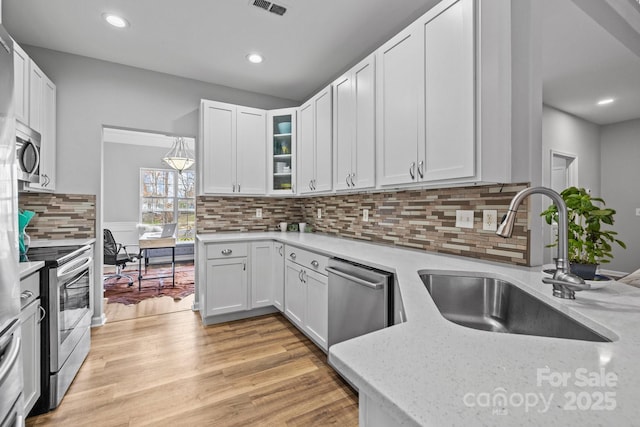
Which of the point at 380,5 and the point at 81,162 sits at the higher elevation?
the point at 380,5

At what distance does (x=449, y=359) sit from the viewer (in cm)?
58

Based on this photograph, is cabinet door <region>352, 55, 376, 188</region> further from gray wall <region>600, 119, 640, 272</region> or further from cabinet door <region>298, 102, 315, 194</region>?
gray wall <region>600, 119, 640, 272</region>

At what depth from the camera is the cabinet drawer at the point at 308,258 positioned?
90.3 inches

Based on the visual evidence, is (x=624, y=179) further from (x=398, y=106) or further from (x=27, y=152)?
(x=27, y=152)

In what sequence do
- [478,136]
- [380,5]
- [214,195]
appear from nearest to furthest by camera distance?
1. [478,136]
2. [380,5]
3. [214,195]

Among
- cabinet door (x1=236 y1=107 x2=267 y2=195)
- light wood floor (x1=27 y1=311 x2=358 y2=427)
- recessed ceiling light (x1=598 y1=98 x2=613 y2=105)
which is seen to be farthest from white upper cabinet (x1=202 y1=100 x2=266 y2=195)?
recessed ceiling light (x1=598 y1=98 x2=613 y2=105)

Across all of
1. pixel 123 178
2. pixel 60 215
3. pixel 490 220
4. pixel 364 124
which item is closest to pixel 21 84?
pixel 60 215

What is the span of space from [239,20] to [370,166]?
1596 millimetres

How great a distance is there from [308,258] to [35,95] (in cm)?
265

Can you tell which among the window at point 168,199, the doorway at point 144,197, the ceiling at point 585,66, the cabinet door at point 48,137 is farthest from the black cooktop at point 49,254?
the window at point 168,199

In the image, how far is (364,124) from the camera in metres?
2.32

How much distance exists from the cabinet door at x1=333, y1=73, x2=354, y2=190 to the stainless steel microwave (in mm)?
2247

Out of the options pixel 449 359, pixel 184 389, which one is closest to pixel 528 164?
pixel 449 359

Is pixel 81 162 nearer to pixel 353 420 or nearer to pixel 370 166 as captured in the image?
pixel 370 166
